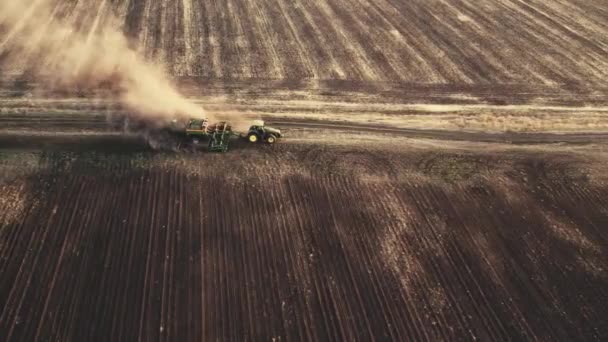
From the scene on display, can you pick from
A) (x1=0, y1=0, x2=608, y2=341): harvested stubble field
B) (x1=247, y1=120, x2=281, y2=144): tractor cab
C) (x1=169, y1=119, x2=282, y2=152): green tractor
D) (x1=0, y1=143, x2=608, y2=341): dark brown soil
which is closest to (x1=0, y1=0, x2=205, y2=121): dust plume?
(x1=0, y1=0, x2=608, y2=341): harvested stubble field

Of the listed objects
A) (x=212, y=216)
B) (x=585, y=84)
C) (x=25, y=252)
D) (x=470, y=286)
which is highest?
(x=585, y=84)

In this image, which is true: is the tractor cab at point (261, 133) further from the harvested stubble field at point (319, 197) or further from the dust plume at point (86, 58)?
the dust plume at point (86, 58)

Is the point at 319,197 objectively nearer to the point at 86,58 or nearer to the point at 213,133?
the point at 213,133

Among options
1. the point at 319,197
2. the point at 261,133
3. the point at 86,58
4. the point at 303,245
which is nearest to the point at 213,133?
the point at 261,133

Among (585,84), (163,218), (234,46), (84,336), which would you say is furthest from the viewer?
(234,46)

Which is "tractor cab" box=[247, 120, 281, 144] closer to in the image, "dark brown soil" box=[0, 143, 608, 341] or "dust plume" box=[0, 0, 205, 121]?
"dark brown soil" box=[0, 143, 608, 341]

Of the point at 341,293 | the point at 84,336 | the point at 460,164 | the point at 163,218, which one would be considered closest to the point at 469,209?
the point at 460,164

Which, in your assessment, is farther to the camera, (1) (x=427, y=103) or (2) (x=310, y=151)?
(1) (x=427, y=103)

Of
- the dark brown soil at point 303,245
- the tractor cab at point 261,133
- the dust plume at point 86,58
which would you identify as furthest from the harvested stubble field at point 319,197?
the tractor cab at point 261,133

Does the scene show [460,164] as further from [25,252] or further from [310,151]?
[25,252]
